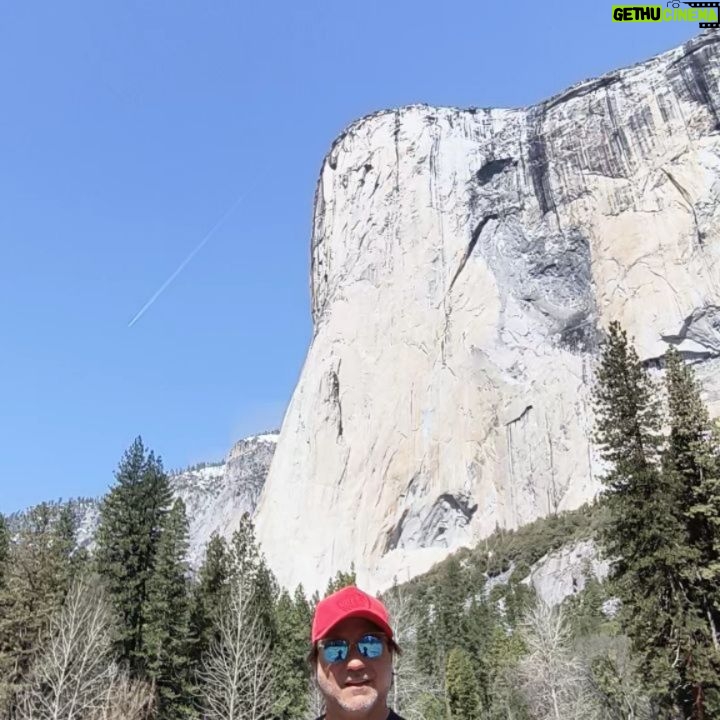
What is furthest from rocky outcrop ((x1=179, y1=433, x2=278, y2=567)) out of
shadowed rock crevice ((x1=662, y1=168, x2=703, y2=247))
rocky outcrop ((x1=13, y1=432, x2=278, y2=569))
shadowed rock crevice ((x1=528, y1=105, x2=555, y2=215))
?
shadowed rock crevice ((x1=662, y1=168, x2=703, y2=247))

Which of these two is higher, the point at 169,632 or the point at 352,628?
the point at 169,632

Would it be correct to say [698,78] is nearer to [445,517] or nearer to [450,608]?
[445,517]

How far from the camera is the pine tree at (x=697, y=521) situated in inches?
713

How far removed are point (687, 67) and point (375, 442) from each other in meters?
62.2

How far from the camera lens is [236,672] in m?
28.2

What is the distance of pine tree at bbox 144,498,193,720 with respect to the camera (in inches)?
1167

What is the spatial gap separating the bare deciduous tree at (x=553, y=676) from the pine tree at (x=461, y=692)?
6807mm

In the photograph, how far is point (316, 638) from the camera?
110 inches

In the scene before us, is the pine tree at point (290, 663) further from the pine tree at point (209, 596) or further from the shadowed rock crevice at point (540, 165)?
the shadowed rock crevice at point (540, 165)

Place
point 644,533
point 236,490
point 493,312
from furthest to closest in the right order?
1. point 236,490
2. point 493,312
3. point 644,533

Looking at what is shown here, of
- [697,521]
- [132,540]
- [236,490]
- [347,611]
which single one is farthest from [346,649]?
[236,490]

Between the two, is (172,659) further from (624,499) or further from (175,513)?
(624,499)

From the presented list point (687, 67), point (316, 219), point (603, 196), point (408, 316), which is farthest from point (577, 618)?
point (316, 219)

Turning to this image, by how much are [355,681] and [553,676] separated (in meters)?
35.1
